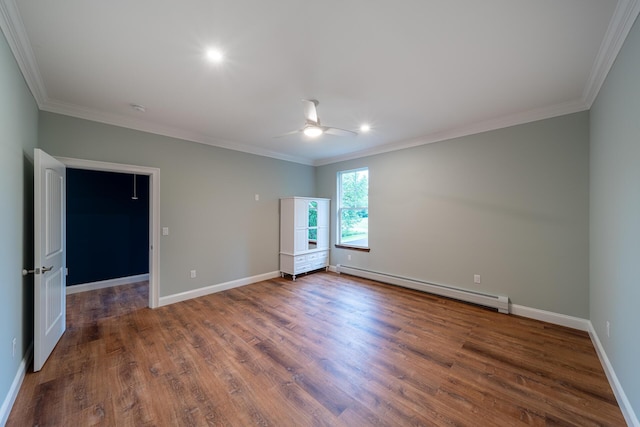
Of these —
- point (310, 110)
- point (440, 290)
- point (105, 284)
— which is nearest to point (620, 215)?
point (440, 290)

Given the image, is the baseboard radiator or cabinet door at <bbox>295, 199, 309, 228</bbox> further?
cabinet door at <bbox>295, 199, 309, 228</bbox>

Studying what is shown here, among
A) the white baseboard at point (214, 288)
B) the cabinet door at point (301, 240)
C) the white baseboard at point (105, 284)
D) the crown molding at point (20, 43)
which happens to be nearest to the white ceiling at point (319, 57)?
the crown molding at point (20, 43)

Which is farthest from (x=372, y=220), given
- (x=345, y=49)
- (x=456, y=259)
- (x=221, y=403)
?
(x=221, y=403)

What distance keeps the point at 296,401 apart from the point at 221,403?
54 cm

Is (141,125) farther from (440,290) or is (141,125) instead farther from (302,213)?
(440,290)

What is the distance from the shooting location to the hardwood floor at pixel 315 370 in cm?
171

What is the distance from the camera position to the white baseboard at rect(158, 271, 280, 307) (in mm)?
3709

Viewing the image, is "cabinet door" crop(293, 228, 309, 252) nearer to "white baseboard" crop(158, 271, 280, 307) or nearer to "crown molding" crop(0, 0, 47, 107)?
"white baseboard" crop(158, 271, 280, 307)

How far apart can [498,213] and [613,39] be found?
211 centimetres

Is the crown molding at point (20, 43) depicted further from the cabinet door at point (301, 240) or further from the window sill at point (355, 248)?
the window sill at point (355, 248)

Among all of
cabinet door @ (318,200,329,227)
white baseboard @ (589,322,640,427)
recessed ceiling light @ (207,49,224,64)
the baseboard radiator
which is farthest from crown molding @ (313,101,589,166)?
recessed ceiling light @ (207,49,224,64)

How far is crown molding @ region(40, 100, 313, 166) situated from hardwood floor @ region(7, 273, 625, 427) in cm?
252

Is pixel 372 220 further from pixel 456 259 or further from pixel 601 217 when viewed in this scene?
pixel 601 217

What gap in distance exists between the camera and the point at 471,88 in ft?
8.27
